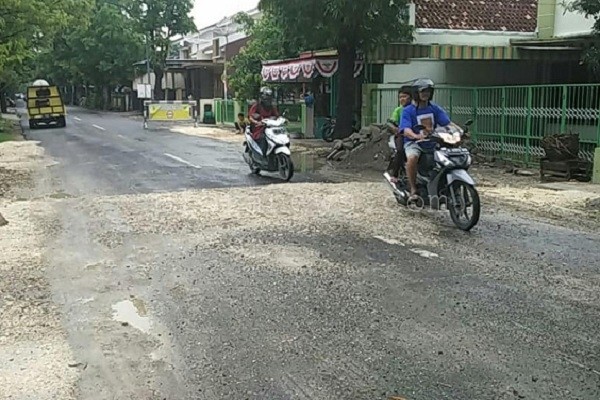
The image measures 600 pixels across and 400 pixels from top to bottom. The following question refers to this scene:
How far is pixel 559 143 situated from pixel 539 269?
6.99 metres

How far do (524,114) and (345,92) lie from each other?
700 cm

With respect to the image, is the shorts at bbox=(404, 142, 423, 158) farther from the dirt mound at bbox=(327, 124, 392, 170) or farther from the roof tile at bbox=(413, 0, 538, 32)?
the roof tile at bbox=(413, 0, 538, 32)

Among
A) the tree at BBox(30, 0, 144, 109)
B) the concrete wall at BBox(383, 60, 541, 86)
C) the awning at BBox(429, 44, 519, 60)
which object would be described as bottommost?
the concrete wall at BBox(383, 60, 541, 86)

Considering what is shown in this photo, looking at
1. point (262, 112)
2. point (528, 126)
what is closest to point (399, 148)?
point (262, 112)

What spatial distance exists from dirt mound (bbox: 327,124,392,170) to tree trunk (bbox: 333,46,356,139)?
3.50m

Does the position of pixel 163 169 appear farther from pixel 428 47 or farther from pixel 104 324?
pixel 104 324

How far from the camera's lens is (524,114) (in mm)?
15859

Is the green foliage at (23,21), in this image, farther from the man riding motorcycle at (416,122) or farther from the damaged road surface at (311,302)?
the man riding motorcycle at (416,122)

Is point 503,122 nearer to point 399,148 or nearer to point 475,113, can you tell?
point 475,113

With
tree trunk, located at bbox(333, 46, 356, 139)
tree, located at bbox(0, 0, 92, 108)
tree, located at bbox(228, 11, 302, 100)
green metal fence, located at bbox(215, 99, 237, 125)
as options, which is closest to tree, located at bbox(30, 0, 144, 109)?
green metal fence, located at bbox(215, 99, 237, 125)

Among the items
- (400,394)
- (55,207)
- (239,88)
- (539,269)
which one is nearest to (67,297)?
(400,394)

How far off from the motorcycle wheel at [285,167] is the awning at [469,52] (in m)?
8.56

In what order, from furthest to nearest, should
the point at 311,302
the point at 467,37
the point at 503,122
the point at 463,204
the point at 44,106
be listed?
the point at 44,106
the point at 467,37
the point at 503,122
the point at 463,204
the point at 311,302

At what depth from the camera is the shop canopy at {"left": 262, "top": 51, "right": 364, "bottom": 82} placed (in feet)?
76.4
